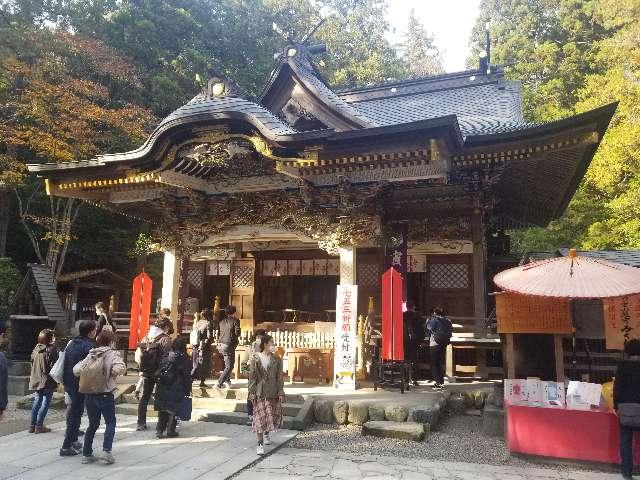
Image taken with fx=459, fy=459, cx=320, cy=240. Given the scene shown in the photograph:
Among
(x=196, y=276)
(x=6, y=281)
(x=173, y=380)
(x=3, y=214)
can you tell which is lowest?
(x=173, y=380)

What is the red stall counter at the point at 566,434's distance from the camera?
18.9 ft

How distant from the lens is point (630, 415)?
514 centimetres

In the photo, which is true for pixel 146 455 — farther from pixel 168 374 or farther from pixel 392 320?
pixel 392 320

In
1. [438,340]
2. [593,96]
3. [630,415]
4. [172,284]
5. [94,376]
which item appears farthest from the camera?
[593,96]

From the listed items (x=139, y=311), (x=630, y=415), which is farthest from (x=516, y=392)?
(x=139, y=311)

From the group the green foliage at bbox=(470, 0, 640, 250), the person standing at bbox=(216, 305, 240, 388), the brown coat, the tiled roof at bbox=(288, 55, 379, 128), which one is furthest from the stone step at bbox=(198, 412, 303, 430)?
the green foliage at bbox=(470, 0, 640, 250)

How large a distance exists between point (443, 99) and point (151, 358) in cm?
1286

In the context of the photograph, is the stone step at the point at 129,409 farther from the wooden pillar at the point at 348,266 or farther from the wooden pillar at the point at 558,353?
the wooden pillar at the point at 558,353

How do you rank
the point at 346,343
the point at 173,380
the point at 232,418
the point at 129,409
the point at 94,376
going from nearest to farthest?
the point at 94,376 < the point at 173,380 < the point at 232,418 < the point at 129,409 < the point at 346,343

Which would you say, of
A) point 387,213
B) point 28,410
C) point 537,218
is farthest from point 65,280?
point 537,218

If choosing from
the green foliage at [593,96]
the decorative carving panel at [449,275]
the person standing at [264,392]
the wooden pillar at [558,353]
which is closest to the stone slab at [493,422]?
the wooden pillar at [558,353]

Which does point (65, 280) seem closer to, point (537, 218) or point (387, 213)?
point (387, 213)

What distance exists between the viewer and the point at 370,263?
12.6m

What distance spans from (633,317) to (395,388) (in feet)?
14.0
